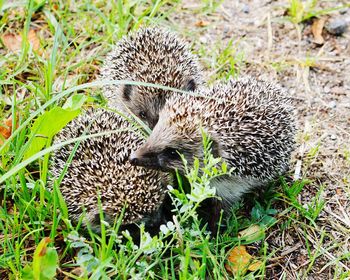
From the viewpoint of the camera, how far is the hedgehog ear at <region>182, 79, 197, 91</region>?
464 cm

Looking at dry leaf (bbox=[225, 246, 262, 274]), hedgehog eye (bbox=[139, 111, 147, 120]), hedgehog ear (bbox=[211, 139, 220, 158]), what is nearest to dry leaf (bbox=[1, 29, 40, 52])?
hedgehog eye (bbox=[139, 111, 147, 120])

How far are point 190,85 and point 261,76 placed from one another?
934 mm

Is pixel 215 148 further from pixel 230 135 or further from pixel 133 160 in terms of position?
pixel 133 160

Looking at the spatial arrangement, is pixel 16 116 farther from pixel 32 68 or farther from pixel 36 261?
pixel 36 261

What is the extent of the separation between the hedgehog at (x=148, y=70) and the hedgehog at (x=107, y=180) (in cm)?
67

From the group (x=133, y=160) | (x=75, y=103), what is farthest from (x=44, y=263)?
(x=75, y=103)

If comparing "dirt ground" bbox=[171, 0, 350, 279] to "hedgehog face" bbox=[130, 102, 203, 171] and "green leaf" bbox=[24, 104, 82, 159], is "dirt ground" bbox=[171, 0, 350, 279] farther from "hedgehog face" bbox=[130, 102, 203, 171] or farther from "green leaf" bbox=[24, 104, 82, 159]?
"green leaf" bbox=[24, 104, 82, 159]

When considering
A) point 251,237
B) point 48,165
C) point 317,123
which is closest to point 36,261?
point 48,165

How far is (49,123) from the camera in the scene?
12.0ft

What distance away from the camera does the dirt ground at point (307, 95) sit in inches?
159

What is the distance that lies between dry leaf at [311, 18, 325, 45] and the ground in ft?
0.13

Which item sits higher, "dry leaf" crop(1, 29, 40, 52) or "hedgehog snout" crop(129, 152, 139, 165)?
"dry leaf" crop(1, 29, 40, 52)

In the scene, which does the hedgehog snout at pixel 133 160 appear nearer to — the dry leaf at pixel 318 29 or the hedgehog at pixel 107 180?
the hedgehog at pixel 107 180

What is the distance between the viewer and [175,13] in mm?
6008
